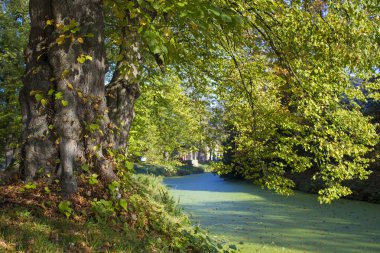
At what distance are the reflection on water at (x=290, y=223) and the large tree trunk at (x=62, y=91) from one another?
121 inches

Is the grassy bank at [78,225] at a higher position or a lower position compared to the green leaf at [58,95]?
lower

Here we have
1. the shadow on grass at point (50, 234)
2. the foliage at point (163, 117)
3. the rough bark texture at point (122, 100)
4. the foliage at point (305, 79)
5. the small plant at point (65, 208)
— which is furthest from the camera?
the foliage at point (163, 117)

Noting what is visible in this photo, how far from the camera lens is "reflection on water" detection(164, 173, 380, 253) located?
791cm

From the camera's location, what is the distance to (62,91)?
365 centimetres

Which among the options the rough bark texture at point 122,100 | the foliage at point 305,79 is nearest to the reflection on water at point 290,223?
the foliage at point 305,79

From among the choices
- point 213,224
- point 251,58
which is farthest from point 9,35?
point 213,224

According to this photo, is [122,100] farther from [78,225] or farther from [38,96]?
[78,225]

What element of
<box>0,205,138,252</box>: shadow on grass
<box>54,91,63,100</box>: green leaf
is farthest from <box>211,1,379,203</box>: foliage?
<box>0,205,138,252</box>: shadow on grass

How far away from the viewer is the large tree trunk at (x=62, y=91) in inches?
143

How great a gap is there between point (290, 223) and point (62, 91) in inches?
337

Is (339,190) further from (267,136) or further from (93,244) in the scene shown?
(93,244)

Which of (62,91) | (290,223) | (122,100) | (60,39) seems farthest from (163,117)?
(60,39)

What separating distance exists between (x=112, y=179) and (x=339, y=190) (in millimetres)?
4697

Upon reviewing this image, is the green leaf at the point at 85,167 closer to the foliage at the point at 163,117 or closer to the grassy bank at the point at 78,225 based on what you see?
the grassy bank at the point at 78,225
